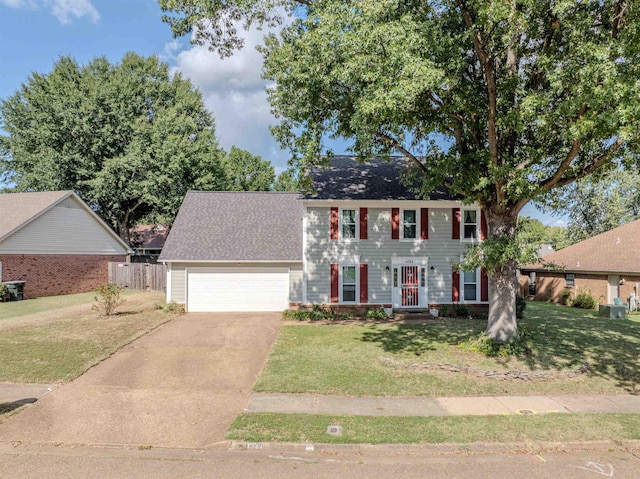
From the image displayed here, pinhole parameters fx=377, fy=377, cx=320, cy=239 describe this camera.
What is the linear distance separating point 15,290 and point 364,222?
19.2m

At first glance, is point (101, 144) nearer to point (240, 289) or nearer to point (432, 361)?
point (240, 289)

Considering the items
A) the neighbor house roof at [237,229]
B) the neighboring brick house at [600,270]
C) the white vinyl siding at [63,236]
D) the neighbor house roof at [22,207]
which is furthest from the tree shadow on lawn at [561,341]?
the neighbor house roof at [22,207]

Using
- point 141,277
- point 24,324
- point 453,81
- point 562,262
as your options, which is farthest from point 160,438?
point 562,262

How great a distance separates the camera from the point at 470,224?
1809 cm

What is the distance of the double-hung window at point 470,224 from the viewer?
18.1 metres

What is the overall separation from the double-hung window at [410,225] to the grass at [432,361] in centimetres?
477

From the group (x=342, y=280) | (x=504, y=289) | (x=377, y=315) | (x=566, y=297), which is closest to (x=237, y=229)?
(x=342, y=280)

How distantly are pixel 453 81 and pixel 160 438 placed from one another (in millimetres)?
9860

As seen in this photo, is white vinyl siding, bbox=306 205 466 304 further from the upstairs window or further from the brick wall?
the brick wall

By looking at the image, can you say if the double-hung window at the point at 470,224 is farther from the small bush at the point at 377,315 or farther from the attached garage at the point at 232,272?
the attached garage at the point at 232,272

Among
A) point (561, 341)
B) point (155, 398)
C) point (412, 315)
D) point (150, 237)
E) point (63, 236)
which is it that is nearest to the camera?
point (155, 398)

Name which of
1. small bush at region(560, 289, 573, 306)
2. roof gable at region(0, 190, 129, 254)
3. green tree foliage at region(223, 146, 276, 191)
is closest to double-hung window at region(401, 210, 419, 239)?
small bush at region(560, 289, 573, 306)

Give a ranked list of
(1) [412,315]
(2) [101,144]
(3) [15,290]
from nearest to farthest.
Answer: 1. (1) [412,315]
2. (3) [15,290]
3. (2) [101,144]

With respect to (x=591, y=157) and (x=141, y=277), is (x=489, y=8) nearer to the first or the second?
(x=591, y=157)
